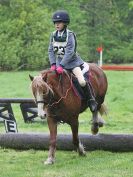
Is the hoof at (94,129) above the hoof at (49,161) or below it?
below

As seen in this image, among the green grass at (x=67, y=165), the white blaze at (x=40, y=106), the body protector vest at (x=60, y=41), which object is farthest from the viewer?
the body protector vest at (x=60, y=41)

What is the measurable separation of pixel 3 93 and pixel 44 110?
12.7m

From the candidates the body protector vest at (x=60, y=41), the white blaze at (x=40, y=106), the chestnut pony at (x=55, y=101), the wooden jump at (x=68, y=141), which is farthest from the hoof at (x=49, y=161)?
the body protector vest at (x=60, y=41)

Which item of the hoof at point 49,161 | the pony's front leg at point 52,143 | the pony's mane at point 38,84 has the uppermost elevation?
the pony's mane at point 38,84

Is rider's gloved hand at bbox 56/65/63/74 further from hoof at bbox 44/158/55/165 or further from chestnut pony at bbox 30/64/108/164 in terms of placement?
hoof at bbox 44/158/55/165

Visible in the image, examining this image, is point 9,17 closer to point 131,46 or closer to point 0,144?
point 131,46

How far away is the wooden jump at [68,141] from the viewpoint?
29.5ft

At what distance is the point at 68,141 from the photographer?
930 cm

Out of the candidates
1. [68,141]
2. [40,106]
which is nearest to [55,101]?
[40,106]

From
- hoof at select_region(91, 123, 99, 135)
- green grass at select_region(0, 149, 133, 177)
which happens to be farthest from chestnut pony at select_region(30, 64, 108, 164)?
hoof at select_region(91, 123, 99, 135)

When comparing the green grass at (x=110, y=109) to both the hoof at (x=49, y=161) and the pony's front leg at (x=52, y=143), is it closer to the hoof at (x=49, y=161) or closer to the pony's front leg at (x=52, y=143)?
the pony's front leg at (x=52, y=143)

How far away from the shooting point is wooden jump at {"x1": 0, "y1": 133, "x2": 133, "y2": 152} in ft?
29.5

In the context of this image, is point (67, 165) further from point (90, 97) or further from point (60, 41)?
point (60, 41)

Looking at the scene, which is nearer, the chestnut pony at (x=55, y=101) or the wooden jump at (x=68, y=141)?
the chestnut pony at (x=55, y=101)
